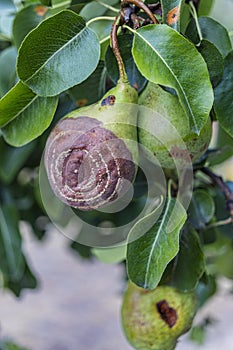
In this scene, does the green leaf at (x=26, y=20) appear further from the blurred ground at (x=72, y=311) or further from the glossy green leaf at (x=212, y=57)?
the blurred ground at (x=72, y=311)

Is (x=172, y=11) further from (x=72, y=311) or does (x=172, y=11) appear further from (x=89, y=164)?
(x=72, y=311)

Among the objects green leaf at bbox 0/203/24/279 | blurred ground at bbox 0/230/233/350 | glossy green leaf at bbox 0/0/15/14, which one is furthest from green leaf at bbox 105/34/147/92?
blurred ground at bbox 0/230/233/350

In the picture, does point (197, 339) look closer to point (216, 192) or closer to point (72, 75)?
point (216, 192)

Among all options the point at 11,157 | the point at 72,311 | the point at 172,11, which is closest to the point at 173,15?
the point at 172,11

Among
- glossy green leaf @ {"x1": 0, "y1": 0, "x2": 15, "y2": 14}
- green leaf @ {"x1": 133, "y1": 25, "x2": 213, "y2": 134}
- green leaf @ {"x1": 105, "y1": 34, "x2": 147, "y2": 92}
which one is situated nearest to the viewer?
green leaf @ {"x1": 133, "y1": 25, "x2": 213, "y2": 134}

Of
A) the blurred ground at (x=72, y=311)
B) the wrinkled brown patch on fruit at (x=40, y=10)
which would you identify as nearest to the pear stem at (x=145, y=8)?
the wrinkled brown patch on fruit at (x=40, y=10)

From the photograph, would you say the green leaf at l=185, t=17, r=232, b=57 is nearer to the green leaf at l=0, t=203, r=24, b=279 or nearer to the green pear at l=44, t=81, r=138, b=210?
the green pear at l=44, t=81, r=138, b=210
